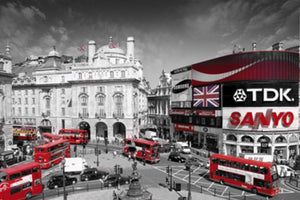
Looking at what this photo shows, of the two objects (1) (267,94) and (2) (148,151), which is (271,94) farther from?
(2) (148,151)

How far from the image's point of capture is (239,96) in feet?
125

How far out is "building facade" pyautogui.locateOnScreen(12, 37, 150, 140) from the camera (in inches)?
2190

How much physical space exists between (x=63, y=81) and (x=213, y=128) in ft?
153

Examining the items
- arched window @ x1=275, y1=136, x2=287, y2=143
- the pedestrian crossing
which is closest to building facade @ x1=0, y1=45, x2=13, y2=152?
the pedestrian crossing

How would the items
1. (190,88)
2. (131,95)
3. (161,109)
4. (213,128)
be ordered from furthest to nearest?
(161,109), (131,95), (190,88), (213,128)

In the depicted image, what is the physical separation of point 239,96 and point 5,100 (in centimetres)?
5006

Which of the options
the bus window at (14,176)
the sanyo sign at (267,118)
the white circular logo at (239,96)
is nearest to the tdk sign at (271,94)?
the white circular logo at (239,96)

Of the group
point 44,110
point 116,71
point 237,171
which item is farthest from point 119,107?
point 237,171

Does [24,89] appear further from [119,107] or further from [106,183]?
[106,183]

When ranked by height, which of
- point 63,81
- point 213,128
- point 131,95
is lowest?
point 213,128

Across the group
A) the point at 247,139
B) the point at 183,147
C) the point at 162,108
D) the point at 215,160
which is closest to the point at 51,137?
the point at 183,147

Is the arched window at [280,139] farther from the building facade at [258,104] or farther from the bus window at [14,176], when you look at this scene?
the bus window at [14,176]

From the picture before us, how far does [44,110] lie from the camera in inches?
2493

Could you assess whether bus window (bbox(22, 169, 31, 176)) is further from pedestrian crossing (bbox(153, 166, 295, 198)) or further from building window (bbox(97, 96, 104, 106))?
building window (bbox(97, 96, 104, 106))
